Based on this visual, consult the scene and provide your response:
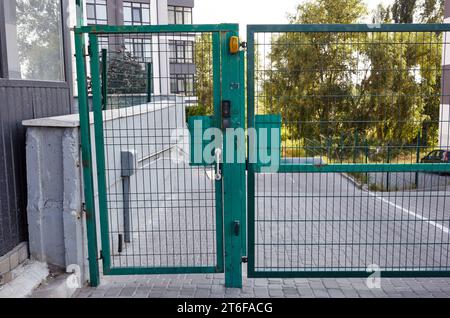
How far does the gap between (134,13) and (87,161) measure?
1360 inches

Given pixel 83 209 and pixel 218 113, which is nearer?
pixel 218 113

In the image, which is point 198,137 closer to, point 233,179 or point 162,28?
→ point 233,179

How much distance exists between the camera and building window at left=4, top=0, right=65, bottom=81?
4398mm

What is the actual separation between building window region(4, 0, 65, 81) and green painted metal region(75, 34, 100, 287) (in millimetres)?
846

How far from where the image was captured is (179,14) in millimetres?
40438

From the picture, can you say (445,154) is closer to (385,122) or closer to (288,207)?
(385,122)

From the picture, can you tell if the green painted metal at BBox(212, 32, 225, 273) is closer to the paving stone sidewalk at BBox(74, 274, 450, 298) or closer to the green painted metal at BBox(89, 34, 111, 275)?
the paving stone sidewalk at BBox(74, 274, 450, 298)

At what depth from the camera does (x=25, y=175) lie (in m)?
4.32

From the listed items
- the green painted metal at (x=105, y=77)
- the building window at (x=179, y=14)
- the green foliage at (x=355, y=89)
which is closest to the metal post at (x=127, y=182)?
the green painted metal at (x=105, y=77)

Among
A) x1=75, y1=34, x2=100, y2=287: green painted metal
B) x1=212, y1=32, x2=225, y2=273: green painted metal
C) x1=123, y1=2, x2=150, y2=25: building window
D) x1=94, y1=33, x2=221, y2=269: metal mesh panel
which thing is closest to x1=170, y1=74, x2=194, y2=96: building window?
x1=94, y1=33, x2=221, y2=269: metal mesh panel

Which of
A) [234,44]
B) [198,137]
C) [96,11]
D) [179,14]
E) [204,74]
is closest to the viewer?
[234,44]

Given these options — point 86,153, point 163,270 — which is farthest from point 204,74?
point 163,270

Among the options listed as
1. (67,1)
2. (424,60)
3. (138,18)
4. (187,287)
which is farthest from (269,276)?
(138,18)

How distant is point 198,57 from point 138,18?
1354 inches
